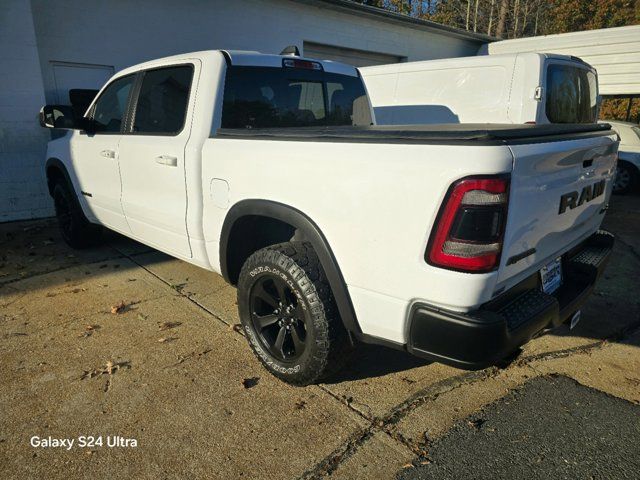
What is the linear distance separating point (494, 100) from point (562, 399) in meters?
4.13

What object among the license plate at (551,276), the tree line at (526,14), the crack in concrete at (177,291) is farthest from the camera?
the tree line at (526,14)

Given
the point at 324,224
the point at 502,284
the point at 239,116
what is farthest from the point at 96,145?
the point at 502,284

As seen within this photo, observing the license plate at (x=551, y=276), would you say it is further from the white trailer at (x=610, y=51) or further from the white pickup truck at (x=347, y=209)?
the white trailer at (x=610, y=51)

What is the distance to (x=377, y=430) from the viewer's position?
2.28 metres

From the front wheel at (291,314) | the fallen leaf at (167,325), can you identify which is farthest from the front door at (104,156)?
the front wheel at (291,314)

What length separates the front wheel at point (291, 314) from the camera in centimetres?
231

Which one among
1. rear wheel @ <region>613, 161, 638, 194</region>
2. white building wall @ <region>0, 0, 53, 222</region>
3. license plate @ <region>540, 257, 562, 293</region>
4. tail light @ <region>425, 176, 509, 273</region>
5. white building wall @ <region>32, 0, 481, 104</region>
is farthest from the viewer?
rear wheel @ <region>613, 161, 638, 194</region>

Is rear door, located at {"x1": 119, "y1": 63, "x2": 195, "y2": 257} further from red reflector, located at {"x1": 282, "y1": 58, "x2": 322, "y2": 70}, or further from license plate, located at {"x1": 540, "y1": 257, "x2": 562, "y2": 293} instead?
license plate, located at {"x1": 540, "y1": 257, "x2": 562, "y2": 293}

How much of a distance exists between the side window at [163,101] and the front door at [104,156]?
0.28 m

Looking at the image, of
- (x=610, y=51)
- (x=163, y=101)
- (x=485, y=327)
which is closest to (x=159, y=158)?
(x=163, y=101)

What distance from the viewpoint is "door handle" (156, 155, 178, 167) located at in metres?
3.03

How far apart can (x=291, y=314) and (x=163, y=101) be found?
6.36 ft

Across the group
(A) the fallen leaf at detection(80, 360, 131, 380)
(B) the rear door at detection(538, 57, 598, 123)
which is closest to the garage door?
(B) the rear door at detection(538, 57, 598, 123)

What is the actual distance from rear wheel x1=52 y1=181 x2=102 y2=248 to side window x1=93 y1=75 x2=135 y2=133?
0.98 m
